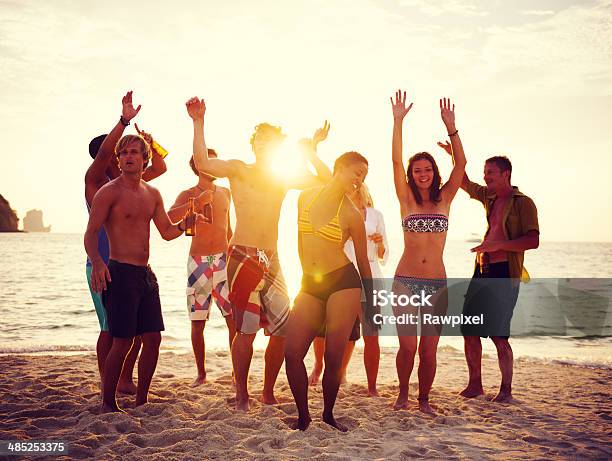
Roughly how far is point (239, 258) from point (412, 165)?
2069 mm

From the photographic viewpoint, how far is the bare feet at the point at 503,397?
241 inches

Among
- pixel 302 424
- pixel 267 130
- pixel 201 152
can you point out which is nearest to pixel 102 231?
pixel 201 152

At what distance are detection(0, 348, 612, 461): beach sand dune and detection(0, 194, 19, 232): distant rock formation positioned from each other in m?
120

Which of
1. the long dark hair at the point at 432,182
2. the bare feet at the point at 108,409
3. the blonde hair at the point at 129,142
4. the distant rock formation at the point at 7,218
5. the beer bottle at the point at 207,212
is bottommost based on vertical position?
the bare feet at the point at 108,409

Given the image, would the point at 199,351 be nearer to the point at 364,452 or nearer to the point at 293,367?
the point at 293,367

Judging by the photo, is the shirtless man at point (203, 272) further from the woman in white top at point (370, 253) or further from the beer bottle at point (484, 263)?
the beer bottle at point (484, 263)

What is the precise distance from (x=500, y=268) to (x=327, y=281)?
2.61m

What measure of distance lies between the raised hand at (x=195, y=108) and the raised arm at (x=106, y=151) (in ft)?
2.13

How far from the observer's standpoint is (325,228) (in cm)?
463

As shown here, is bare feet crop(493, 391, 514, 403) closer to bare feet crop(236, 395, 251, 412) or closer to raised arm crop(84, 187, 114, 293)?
bare feet crop(236, 395, 251, 412)

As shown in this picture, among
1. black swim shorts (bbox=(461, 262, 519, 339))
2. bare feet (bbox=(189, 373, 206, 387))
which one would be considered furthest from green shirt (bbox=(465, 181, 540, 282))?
bare feet (bbox=(189, 373, 206, 387))

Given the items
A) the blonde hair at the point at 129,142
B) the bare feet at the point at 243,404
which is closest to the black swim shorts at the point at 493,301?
the bare feet at the point at 243,404

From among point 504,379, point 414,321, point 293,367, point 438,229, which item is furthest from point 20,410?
point 504,379

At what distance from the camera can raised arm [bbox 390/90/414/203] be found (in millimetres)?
5375
